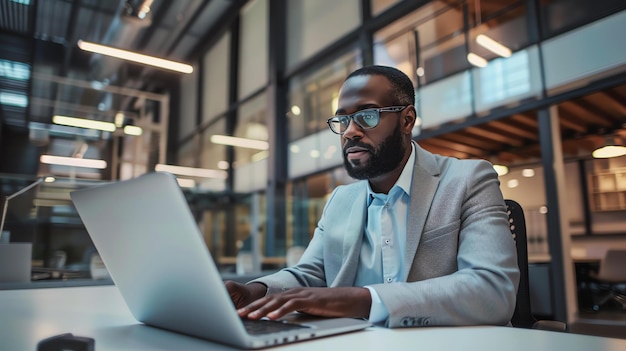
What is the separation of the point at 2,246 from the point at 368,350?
8.11 feet

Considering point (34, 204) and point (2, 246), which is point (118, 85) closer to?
point (34, 204)

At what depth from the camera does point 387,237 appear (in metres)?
1.15

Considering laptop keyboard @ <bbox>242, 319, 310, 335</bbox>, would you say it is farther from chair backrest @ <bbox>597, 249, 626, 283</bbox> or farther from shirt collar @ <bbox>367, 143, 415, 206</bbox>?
chair backrest @ <bbox>597, 249, 626, 283</bbox>

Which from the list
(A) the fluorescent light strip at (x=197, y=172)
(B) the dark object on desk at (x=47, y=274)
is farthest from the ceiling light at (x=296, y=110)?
(B) the dark object on desk at (x=47, y=274)

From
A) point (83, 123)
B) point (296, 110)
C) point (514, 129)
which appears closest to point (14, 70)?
point (83, 123)

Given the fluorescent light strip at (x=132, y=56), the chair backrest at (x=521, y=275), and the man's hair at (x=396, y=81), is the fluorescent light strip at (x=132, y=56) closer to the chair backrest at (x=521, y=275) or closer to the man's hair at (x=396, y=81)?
the man's hair at (x=396, y=81)

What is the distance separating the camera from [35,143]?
16.7 feet

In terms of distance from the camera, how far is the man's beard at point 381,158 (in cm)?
116

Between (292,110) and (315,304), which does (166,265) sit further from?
(292,110)

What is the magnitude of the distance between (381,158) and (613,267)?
5.88 m

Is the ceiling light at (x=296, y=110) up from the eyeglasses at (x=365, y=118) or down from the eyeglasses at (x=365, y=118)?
up

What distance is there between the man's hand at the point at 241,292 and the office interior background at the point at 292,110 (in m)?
1.31

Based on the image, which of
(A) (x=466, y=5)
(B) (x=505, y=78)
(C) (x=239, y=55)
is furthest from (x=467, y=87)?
(C) (x=239, y=55)

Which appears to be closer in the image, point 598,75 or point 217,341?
point 217,341
